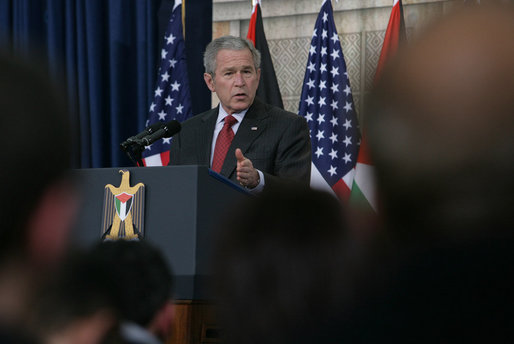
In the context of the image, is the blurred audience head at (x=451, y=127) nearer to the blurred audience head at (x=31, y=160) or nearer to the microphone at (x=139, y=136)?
the blurred audience head at (x=31, y=160)

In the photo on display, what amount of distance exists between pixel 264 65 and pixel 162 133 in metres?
2.83

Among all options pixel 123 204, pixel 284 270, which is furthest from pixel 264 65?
pixel 284 270

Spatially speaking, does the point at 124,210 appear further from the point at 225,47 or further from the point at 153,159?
the point at 153,159

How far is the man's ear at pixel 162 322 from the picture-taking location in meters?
0.71

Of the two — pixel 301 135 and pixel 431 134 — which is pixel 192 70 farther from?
pixel 431 134

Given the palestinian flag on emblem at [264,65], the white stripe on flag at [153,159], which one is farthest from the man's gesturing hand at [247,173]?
the white stripe on flag at [153,159]

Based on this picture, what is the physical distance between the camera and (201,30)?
6309mm

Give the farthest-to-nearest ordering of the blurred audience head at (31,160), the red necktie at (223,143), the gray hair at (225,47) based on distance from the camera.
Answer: the gray hair at (225,47) → the red necktie at (223,143) → the blurred audience head at (31,160)

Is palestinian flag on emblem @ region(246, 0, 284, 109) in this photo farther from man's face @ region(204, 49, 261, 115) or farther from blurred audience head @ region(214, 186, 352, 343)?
blurred audience head @ region(214, 186, 352, 343)

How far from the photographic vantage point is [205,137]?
393 cm

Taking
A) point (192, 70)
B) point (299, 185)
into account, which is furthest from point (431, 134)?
point (192, 70)

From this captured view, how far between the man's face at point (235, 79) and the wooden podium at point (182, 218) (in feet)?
4.22

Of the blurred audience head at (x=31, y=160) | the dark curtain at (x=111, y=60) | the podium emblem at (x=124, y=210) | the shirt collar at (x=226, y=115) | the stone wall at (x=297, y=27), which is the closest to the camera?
the blurred audience head at (x=31, y=160)

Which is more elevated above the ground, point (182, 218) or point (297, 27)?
point (297, 27)
